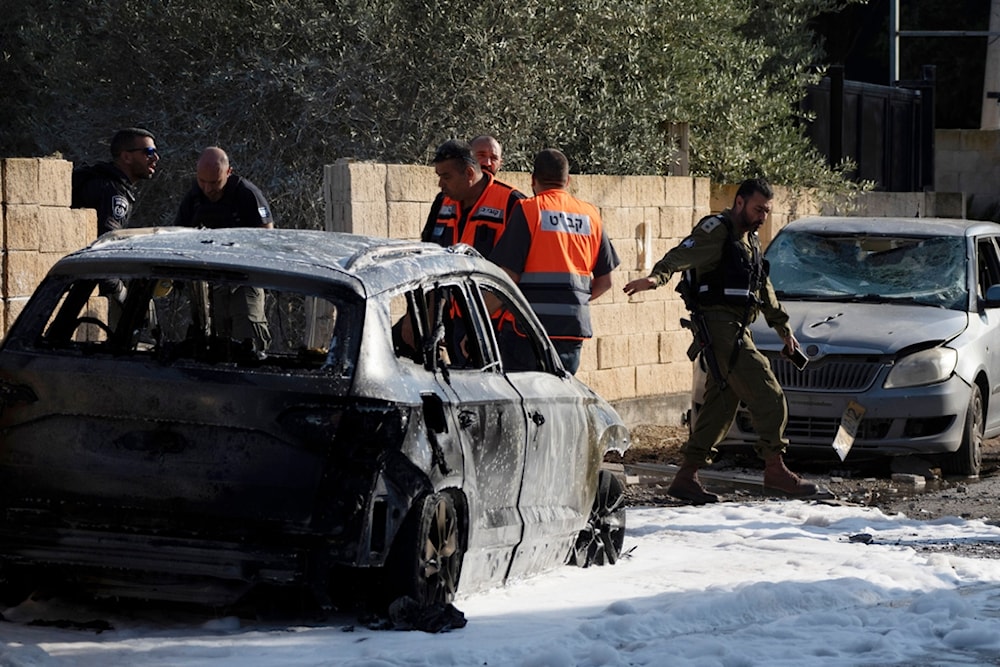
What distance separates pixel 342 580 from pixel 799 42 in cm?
1804

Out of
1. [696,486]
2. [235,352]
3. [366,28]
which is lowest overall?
[696,486]

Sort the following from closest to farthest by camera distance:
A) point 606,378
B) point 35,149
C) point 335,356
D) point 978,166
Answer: point 335,356
point 606,378
point 35,149
point 978,166

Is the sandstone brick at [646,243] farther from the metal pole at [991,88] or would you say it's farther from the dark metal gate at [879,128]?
the metal pole at [991,88]

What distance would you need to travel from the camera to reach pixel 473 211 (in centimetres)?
981

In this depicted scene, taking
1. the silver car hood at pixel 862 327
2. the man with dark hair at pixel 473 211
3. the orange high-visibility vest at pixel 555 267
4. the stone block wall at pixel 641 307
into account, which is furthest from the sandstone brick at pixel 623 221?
the man with dark hair at pixel 473 211

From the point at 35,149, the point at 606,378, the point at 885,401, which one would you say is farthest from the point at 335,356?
the point at 35,149

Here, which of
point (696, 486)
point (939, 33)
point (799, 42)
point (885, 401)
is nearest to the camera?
point (696, 486)

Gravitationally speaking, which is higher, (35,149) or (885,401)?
(35,149)

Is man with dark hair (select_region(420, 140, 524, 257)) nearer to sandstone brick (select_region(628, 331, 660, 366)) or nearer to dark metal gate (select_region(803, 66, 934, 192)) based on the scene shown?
sandstone brick (select_region(628, 331, 660, 366))

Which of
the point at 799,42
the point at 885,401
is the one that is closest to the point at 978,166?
the point at 799,42

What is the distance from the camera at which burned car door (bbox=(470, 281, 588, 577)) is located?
24.2ft

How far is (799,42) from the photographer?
2334 centimetres

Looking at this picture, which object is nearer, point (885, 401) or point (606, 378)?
point (885, 401)

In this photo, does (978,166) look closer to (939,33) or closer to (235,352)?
(939,33)
